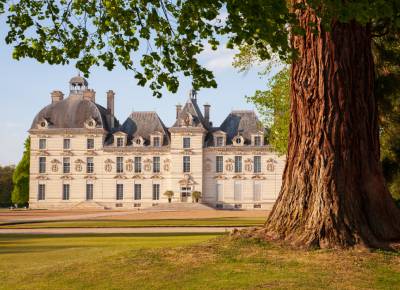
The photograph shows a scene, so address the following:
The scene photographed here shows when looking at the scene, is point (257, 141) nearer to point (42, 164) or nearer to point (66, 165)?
point (66, 165)

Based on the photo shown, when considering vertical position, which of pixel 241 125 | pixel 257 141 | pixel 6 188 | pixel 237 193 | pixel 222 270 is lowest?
pixel 222 270

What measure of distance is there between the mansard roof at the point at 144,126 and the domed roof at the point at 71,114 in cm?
207

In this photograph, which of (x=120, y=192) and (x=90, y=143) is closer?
(x=120, y=192)

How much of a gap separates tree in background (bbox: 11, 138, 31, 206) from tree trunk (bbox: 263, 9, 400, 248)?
50887 mm

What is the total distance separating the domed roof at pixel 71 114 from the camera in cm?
5466

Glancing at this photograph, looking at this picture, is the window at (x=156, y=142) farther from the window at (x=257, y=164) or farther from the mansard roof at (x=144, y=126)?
the window at (x=257, y=164)

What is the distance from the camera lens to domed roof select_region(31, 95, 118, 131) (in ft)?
179

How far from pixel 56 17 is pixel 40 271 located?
3446mm

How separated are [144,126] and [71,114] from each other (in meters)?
6.66

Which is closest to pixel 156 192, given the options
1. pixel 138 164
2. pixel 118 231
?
pixel 138 164

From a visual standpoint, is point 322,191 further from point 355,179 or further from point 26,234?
point 26,234

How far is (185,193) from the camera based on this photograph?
5247cm

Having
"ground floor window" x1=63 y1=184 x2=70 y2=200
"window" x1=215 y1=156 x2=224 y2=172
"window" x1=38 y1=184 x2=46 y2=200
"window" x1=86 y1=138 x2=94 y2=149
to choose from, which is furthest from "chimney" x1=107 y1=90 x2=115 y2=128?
"window" x1=215 y1=156 x2=224 y2=172

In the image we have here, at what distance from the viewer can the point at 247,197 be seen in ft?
171
